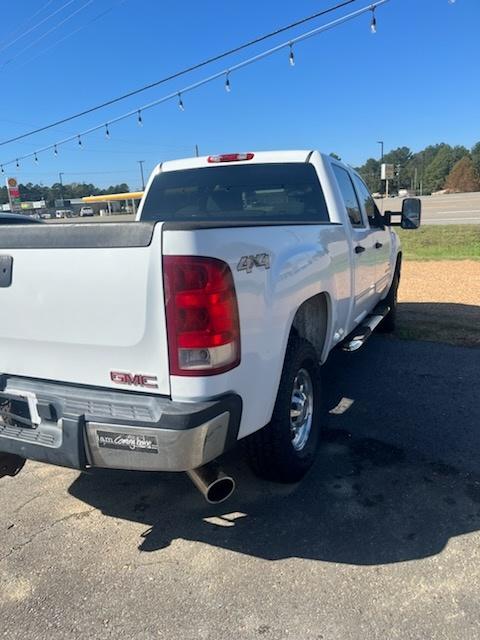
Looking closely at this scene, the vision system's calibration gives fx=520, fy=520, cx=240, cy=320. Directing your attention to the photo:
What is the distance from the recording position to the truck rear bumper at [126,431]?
214 centimetres

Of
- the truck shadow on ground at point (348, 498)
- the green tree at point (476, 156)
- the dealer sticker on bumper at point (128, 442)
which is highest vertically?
the green tree at point (476, 156)

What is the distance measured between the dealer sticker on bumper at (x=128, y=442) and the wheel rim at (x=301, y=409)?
1.19 m

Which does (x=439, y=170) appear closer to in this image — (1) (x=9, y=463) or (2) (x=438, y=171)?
(2) (x=438, y=171)

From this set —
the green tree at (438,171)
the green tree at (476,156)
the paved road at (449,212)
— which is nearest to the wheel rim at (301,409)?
the paved road at (449,212)

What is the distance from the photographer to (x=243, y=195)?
174 inches

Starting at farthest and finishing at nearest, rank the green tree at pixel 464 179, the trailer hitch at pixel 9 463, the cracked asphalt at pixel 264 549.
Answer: the green tree at pixel 464 179 < the trailer hitch at pixel 9 463 < the cracked asphalt at pixel 264 549

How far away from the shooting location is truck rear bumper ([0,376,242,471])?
2.14m

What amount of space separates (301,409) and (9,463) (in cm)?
169

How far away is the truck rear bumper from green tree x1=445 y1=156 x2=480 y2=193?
97638mm

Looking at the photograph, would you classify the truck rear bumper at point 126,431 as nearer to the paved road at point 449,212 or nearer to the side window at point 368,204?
the side window at point 368,204

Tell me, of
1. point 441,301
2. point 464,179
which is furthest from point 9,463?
point 464,179

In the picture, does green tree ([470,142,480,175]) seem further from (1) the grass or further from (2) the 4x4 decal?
(2) the 4x4 decal

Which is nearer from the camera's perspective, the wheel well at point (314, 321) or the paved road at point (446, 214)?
the wheel well at point (314, 321)

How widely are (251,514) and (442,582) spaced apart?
1.04 m
